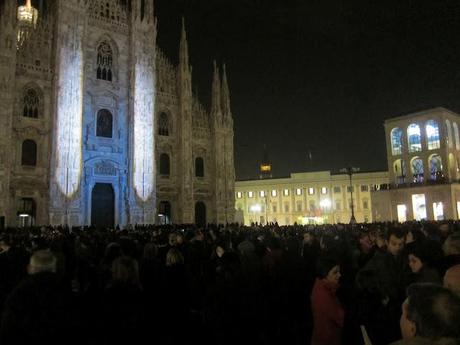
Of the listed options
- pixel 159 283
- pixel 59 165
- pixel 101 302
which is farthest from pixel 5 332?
pixel 59 165

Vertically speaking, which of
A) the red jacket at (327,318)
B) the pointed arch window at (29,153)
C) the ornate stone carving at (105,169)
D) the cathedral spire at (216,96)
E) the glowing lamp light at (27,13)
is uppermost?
the glowing lamp light at (27,13)

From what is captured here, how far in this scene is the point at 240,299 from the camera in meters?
5.09

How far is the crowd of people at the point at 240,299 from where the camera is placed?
140 inches

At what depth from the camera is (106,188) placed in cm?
3728

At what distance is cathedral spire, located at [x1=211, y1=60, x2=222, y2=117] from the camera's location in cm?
4459

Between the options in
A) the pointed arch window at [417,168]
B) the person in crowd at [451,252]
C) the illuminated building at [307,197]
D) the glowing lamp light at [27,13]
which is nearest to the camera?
the person in crowd at [451,252]

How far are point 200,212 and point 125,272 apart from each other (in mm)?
39261

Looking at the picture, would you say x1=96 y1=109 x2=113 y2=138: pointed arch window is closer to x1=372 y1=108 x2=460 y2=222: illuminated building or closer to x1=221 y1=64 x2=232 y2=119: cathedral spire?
x1=221 y1=64 x2=232 y2=119: cathedral spire

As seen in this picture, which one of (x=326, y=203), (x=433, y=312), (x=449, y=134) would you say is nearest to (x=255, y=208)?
(x=326, y=203)

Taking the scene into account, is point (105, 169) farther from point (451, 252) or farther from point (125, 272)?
point (451, 252)

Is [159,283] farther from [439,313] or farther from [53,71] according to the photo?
[53,71]

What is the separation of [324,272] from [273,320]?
10.8ft

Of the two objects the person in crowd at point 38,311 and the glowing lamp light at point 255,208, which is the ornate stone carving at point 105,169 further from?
the glowing lamp light at point 255,208

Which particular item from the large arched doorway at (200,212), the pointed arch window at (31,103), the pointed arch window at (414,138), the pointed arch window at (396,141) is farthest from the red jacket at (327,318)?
the pointed arch window at (396,141)
